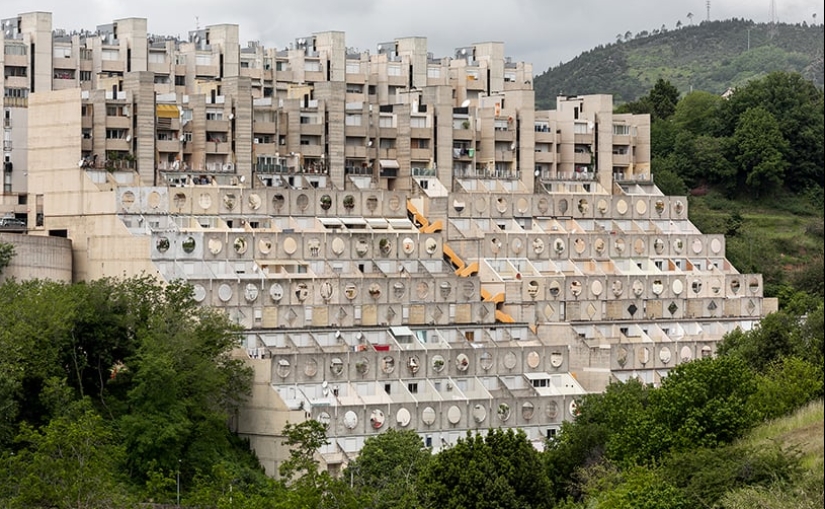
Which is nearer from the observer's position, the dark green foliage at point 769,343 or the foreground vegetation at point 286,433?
the foreground vegetation at point 286,433

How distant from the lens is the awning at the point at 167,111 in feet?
415

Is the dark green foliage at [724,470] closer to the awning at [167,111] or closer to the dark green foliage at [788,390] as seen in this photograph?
the dark green foliage at [788,390]

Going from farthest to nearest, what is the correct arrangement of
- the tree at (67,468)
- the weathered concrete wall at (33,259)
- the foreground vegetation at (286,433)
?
the weathered concrete wall at (33,259), the tree at (67,468), the foreground vegetation at (286,433)

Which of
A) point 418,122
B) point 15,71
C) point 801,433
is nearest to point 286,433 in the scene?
point 801,433

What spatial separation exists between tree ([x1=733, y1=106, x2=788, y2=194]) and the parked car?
52707 millimetres

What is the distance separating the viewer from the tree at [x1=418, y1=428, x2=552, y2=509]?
294 feet

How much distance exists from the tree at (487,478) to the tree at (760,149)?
66111mm

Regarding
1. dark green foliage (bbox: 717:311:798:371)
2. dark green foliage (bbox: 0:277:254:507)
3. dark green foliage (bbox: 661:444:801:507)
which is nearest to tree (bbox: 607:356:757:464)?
dark green foliage (bbox: 661:444:801:507)

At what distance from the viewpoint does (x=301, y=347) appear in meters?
116

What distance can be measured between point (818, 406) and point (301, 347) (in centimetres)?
3458

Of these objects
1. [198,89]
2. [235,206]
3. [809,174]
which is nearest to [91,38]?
[198,89]

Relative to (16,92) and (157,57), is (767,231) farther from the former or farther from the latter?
(16,92)

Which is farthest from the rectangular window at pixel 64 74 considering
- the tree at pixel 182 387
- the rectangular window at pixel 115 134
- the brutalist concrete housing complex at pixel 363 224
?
the tree at pixel 182 387

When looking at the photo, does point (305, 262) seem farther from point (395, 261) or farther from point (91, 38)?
point (91, 38)
